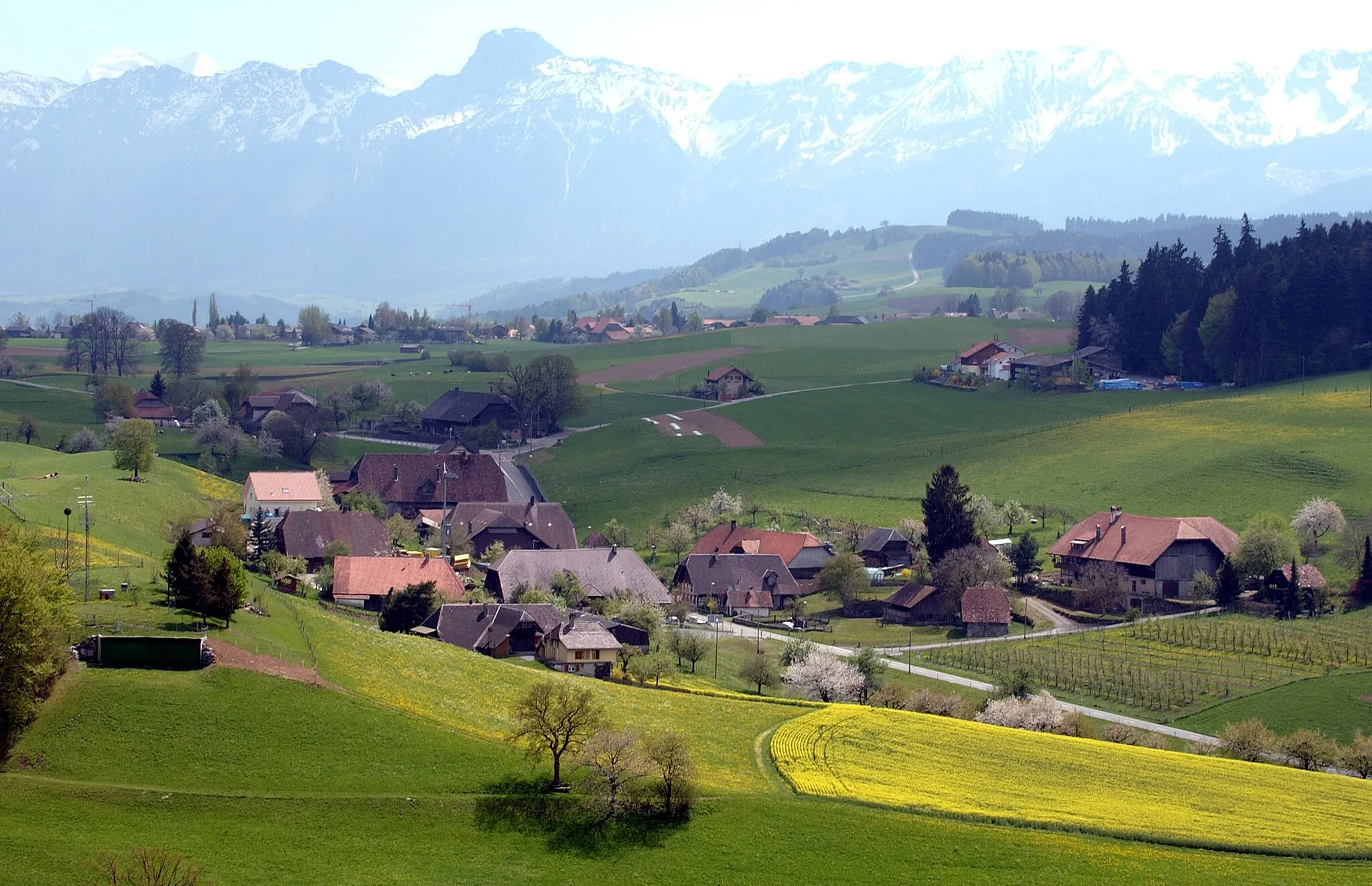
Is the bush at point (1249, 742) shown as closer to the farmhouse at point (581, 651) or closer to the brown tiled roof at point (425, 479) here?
the farmhouse at point (581, 651)

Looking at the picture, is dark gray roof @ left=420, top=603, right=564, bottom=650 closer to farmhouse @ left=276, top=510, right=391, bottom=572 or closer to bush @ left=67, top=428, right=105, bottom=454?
farmhouse @ left=276, top=510, right=391, bottom=572

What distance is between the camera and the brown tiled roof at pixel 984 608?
75.2 m

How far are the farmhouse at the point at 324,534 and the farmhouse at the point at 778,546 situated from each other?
64.4 feet

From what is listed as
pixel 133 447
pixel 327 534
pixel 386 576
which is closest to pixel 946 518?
pixel 386 576

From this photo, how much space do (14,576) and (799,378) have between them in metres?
122

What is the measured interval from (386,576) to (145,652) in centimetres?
2896

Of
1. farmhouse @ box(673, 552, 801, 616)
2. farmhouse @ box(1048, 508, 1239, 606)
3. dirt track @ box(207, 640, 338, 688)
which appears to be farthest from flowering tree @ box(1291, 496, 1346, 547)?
dirt track @ box(207, 640, 338, 688)

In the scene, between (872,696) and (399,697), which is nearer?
(399,697)

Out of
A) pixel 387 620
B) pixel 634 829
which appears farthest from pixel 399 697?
pixel 387 620

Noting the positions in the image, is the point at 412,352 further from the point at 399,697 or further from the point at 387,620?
the point at 399,697

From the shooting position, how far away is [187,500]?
83250 millimetres

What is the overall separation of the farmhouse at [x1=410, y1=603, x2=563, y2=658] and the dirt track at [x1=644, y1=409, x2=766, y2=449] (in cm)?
5766

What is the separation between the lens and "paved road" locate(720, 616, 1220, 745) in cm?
5556

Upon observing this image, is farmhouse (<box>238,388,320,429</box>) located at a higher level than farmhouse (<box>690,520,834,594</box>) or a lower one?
higher
